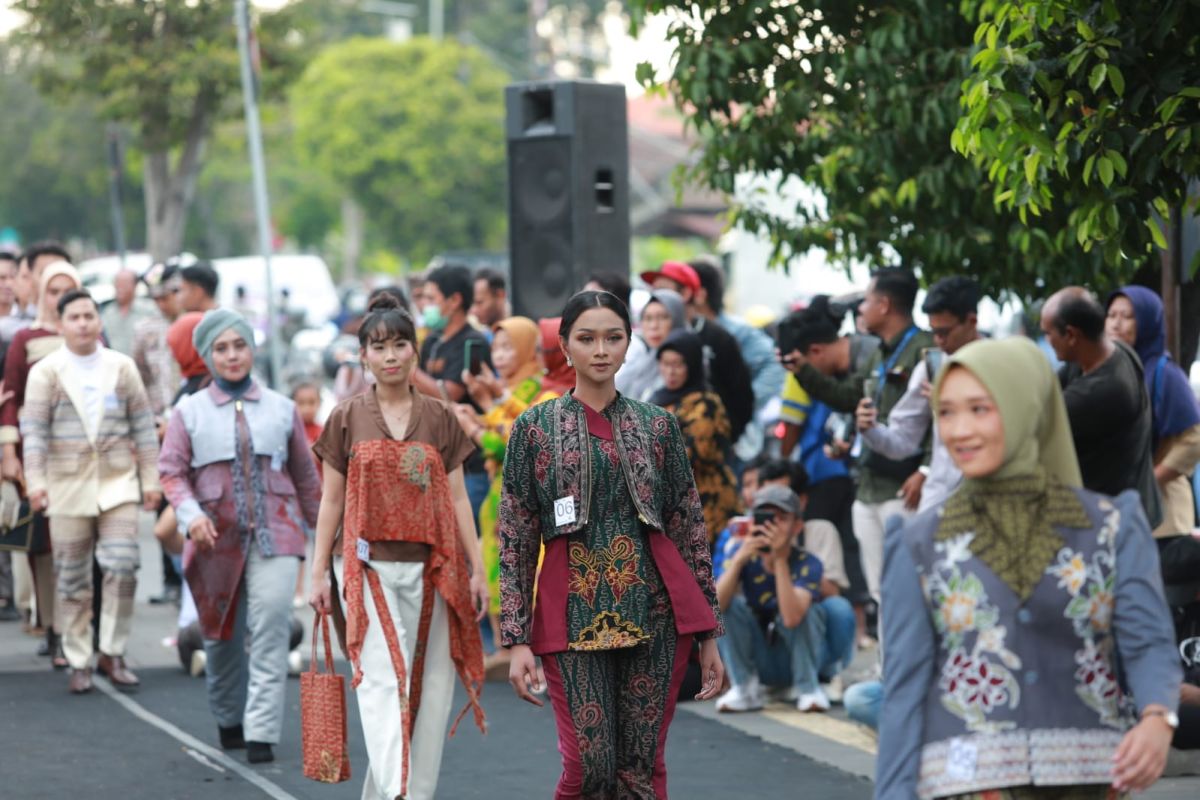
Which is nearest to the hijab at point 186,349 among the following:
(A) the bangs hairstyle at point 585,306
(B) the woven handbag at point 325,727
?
(B) the woven handbag at point 325,727

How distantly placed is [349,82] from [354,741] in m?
50.0

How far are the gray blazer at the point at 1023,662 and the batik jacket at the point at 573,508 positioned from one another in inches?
71.1

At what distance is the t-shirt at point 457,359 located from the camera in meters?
11.4

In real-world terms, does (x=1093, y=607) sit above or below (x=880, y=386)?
below

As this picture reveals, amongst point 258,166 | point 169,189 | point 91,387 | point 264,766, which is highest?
point 169,189

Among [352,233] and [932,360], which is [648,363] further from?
[352,233]

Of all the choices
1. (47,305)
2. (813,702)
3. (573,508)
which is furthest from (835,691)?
(47,305)

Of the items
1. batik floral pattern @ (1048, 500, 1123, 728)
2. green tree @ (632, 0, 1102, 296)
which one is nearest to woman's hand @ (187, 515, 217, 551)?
green tree @ (632, 0, 1102, 296)

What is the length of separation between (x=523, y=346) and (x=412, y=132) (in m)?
47.2

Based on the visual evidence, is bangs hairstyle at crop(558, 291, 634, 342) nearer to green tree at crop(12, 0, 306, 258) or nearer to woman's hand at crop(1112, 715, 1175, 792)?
woman's hand at crop(1112, 715, 1175, 792)

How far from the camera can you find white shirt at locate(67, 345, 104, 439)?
34.2 ft

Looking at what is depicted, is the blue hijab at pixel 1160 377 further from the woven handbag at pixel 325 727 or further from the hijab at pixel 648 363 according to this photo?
the woven handbag at pixel 325 727

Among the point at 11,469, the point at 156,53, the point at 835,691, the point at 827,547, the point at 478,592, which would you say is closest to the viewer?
the point at 478,592

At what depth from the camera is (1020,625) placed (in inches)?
167
